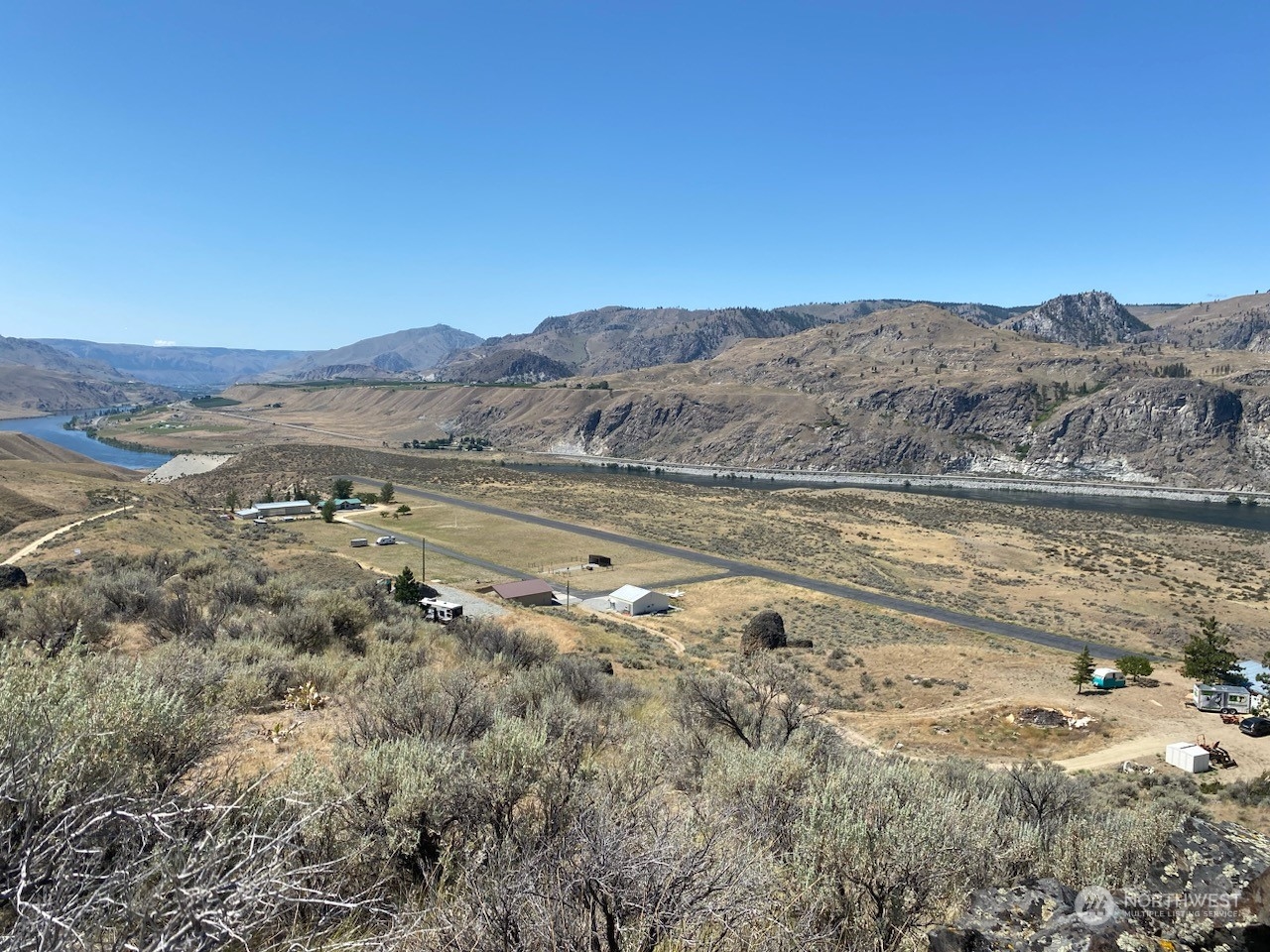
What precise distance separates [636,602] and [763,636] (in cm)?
1053

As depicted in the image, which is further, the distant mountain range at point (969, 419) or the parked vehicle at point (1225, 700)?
the distant mountain range at point (969, 419)

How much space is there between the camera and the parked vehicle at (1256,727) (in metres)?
22.1

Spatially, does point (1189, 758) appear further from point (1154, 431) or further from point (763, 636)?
point (1154, 431)

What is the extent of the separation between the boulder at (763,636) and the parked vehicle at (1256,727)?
1657 cm

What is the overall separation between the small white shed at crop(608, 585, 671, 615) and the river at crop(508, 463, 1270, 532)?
79552 mm

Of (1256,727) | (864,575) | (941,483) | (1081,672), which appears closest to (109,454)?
(864,575)

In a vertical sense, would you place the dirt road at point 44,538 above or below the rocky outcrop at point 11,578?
below

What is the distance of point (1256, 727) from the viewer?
72.9 ft

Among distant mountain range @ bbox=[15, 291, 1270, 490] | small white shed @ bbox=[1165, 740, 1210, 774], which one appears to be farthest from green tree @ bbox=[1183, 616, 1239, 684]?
distant mountain range @ bbox=[15, 291, 1270, 490]

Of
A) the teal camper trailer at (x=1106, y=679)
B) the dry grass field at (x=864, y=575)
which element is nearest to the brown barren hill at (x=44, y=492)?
the dry grass field at (x=864, y=575)

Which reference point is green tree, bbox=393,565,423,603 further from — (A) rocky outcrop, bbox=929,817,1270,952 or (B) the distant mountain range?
(B) the distant mountain range

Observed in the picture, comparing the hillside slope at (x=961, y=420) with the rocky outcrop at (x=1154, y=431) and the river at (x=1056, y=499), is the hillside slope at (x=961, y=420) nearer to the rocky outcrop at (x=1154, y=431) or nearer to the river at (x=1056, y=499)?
the rocky outcrop at (x=1154, y=431)

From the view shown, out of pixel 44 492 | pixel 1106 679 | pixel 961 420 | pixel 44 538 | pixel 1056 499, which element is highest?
pixel 961 420

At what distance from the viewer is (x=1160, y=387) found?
135 metres
